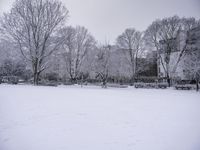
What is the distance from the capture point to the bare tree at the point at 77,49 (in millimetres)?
40844

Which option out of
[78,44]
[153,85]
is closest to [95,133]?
[153,85]

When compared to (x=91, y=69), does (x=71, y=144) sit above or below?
below

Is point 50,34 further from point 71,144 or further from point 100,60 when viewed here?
point 71,144

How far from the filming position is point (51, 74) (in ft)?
153

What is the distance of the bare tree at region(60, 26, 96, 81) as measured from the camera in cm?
4084

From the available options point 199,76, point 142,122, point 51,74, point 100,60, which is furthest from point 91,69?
point 142,122

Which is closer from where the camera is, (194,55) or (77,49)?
(194,55)

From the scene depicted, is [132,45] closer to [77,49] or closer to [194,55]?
[77,49]

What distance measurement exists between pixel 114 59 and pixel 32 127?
35.9 metres

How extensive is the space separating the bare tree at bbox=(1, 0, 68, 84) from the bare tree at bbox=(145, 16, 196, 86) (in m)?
17.9

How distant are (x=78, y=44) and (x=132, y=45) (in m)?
12.5

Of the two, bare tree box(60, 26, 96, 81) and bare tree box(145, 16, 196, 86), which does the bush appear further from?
bare tree box(60, 26, 96, 81)

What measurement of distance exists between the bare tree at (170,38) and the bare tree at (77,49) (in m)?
13.8

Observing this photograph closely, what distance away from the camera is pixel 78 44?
136 ft
